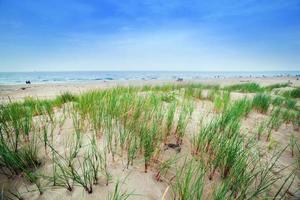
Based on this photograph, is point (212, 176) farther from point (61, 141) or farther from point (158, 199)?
point (61, 141)

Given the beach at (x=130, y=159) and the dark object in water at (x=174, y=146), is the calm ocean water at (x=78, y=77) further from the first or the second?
the dark object in water at (x=174, y=146)

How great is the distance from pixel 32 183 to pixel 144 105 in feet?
5.07

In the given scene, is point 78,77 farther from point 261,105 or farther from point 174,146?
point 174,146

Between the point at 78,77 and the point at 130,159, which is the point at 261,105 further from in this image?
the point at 78,77

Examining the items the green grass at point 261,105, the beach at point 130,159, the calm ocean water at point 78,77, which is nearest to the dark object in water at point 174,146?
the beach at point 130,159

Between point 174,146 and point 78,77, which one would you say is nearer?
point 174,146

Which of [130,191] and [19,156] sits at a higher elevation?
[19,156]

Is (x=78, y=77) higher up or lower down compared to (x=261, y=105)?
higher up

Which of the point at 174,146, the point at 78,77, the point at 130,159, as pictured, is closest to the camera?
the point at 130,159

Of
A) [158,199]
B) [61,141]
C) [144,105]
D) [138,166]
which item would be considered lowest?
[158,199]

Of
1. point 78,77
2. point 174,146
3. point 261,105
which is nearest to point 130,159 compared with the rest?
point 174,146

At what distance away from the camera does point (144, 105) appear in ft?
8.61

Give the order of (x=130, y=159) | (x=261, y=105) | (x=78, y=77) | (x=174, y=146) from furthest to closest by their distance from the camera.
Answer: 1. (x=78, y=77)
2. (x=261, y=105)
3. (x=174, y=146)
4. (x=130, y=159)

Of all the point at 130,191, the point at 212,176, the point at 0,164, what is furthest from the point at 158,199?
the point at 0,164
